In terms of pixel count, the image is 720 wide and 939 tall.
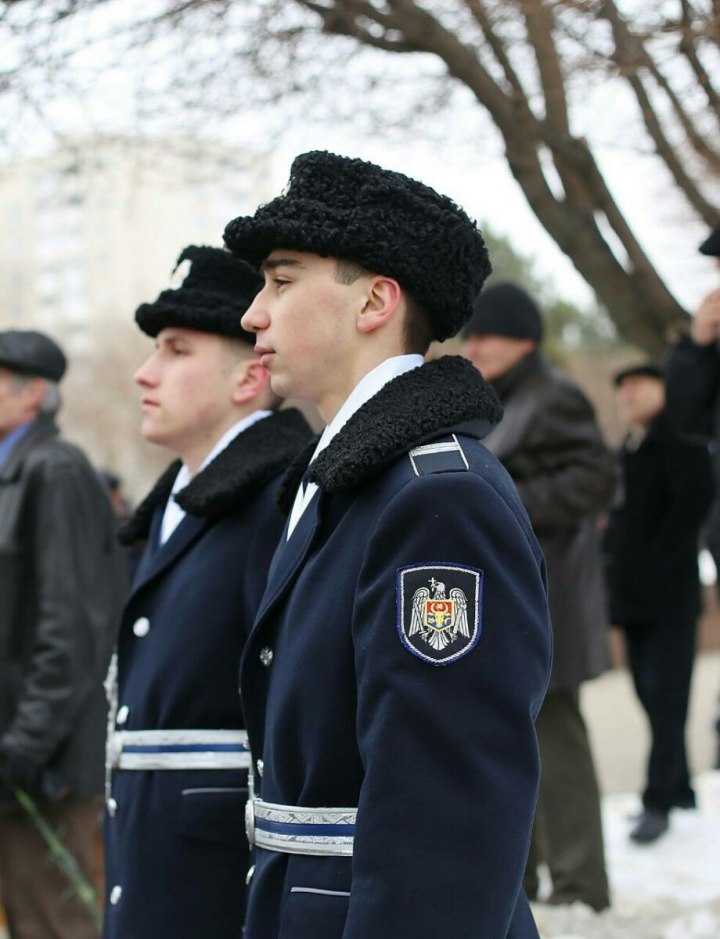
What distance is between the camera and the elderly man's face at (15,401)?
4574mm

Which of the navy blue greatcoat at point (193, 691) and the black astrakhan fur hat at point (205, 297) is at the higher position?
the black astrakhan fur hat at point (205, 297)

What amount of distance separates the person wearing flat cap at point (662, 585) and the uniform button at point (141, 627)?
3.30 metres

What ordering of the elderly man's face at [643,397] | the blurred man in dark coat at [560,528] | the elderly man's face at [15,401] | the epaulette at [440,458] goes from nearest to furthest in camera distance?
the epaulette at [440,458] → the blurred man in dark coat at [560,528] → the elderly man's face at [15,401] → the elderly man's face at [643,397]

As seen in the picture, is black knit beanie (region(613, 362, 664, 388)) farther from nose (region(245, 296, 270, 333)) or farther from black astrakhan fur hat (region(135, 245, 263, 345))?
nose (region(245, 296, 270, 333))

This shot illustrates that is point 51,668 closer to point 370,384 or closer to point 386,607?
point 370,384

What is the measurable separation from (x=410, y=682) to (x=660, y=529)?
421 centimetres

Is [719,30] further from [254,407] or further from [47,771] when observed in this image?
[47,771]

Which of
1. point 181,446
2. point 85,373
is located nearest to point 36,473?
point 181,446

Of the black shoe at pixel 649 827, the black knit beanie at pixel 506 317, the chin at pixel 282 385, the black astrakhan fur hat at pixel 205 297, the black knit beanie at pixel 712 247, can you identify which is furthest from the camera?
the black shoe at pixel 649 827

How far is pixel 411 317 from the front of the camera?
221 cm

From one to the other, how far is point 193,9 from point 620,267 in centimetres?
169

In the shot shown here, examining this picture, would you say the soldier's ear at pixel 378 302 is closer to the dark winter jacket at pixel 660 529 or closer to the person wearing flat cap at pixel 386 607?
the person wearing flat cap at pixel 386 607

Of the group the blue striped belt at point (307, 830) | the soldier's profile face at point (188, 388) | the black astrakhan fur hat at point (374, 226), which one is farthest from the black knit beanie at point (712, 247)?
the blue striped belt at point (307, 830)

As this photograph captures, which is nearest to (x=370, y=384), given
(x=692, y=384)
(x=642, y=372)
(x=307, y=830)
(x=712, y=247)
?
(x=307, y=830)
